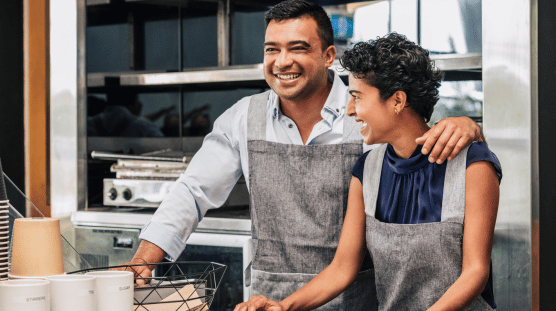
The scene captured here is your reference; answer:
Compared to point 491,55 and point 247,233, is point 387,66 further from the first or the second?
point 247,233

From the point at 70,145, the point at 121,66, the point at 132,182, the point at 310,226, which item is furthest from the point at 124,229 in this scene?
the point at 310,226

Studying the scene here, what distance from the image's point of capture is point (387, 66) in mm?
1270

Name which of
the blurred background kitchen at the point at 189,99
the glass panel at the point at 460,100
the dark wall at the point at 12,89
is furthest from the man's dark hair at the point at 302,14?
the dark wall at the point at 12,89

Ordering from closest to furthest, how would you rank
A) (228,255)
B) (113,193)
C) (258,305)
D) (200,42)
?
(258,305) < (228,255) < (113,193) < (200,42)

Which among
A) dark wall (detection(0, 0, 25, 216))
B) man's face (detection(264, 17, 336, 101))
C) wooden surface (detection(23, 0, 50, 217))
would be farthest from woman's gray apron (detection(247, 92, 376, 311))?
dark wall (detection(0, 0, 25, 216))

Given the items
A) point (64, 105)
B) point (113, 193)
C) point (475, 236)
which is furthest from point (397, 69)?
point (64, 105)

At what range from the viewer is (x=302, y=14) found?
5.08ft

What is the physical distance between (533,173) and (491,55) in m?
0.42

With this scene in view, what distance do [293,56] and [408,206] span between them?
0.54 meters

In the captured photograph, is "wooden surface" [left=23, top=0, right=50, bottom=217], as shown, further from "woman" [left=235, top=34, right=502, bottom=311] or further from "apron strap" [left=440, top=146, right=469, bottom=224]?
"apron strap" [left=440, top=146, right=469, bottom=224]

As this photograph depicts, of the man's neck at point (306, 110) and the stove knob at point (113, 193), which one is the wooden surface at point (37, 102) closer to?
the stove knob at point (113, 193)

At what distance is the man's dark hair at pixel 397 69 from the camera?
127 centimetres

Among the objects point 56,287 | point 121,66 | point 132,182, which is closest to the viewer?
point 56,287

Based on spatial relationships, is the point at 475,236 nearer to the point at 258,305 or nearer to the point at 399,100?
the point at 399,100
